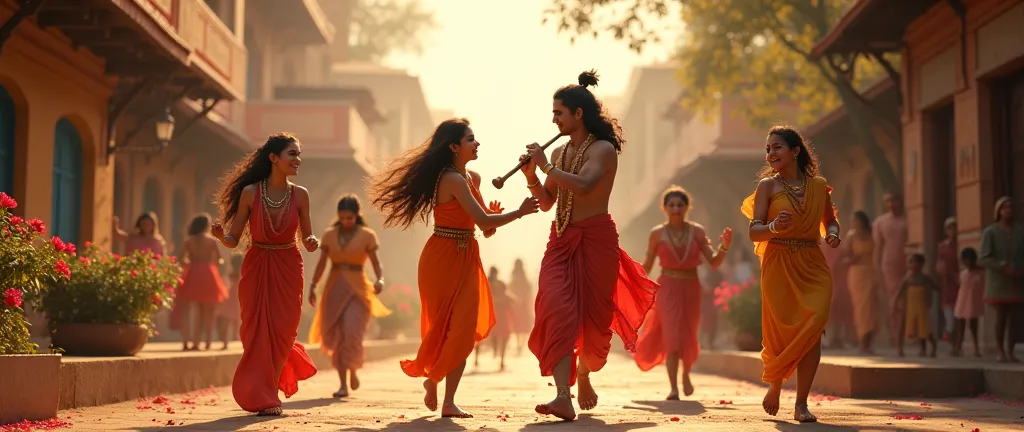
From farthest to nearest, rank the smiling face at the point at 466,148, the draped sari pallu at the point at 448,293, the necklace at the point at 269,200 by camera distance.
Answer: the necklace at the point at 269,200 < the smiling face at the point at 466,148 < the draped sari pallu at the point at 448,293

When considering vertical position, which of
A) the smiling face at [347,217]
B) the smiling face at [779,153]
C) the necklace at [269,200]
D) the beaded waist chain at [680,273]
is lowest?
the beaded waist chain at [680,273]

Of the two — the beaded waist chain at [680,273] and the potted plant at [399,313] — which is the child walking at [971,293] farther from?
the potted plant at [399,313]

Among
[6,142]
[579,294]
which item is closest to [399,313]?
[6,142]

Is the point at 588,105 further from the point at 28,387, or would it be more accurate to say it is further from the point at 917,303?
the point at 917,303

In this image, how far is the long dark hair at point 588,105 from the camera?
354 inches

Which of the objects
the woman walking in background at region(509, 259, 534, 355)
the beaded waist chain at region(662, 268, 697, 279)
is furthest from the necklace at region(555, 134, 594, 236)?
the woman walking in background at region(509, 259, 534, 355)

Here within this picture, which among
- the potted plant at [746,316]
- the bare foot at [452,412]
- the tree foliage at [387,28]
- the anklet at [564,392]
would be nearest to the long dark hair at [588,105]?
the anklet at [564,392]

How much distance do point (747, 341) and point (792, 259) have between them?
11.0 metres

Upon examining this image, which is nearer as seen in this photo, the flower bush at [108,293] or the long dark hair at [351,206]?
the flower bush at [108,293]

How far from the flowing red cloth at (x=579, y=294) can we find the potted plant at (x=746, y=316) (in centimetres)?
1093

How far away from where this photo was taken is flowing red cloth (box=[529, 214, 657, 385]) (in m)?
8.58

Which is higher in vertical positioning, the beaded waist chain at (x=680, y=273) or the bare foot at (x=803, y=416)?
the beaded waist chain at (x=680, y=273)

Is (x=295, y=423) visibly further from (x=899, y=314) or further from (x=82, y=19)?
(x=899, y=314)

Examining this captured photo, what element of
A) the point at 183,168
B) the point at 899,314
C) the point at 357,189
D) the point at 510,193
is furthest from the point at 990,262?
the point at 510,193
